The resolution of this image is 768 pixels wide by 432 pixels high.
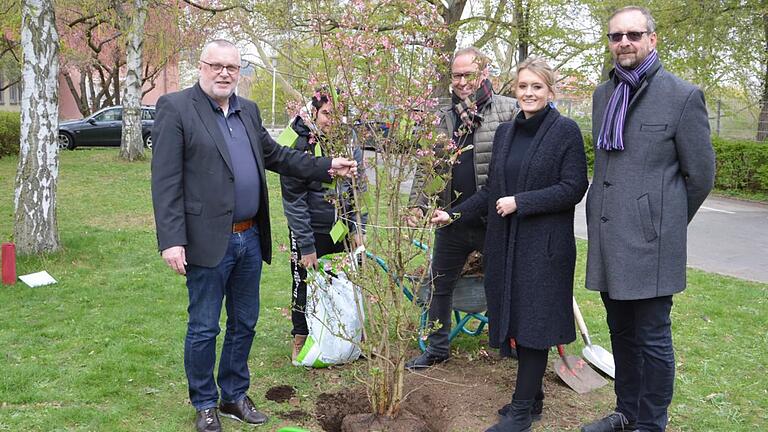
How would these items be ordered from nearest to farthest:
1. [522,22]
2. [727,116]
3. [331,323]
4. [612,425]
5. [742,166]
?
[612,425]
[331,323]
[742,166]
[522,22]
[727,116]

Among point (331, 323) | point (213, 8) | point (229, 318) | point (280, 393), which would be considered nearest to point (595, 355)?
point (331, 323)

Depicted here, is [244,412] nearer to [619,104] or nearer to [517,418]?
[517,418]

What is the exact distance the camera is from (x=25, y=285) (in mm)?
6375

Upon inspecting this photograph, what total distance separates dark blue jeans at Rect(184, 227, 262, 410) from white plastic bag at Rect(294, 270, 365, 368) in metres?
→ 0.57

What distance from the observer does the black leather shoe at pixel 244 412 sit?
376 centimetres

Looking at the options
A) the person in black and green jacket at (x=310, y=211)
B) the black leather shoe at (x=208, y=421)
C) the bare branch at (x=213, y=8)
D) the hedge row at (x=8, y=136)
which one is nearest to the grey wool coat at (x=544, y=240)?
the person in black and green jacket at (x=310, y=211)

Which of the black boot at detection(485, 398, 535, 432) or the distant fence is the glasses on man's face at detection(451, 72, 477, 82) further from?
the distant fence

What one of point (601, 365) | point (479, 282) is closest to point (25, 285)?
point (479, 282)

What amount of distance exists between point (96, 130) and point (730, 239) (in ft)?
61.2

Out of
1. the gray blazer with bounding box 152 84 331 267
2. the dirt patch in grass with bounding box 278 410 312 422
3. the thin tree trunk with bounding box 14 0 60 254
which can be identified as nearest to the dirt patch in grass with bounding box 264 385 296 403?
the dirt patch in grass with bounding box 278 410 312 422

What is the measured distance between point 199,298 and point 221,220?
0.42m

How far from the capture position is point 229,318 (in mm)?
3885

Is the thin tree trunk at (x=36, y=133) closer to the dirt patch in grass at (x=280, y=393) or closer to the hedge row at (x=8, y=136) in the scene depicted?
the dirt patch in grass at (x=280, y=393)

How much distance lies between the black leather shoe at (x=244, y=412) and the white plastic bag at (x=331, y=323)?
2.29ft
